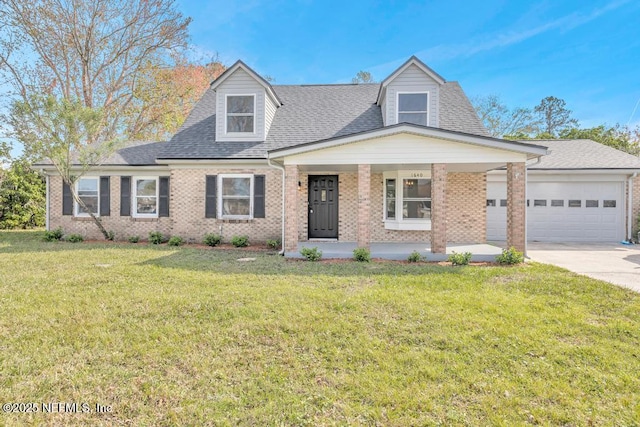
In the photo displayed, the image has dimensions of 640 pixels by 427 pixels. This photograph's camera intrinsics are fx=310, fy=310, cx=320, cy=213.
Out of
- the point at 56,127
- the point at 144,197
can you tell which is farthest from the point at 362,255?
the point at 56,127

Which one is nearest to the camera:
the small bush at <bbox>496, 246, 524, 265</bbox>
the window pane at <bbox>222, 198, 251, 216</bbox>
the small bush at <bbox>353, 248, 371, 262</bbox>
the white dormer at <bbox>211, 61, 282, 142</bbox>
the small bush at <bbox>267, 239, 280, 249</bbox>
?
the small bush at <bbox>496, 246, 524, 265</bbox>

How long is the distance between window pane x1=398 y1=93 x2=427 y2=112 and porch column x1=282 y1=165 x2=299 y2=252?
4866mm

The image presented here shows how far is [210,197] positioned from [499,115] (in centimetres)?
2612

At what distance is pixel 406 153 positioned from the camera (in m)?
7.83

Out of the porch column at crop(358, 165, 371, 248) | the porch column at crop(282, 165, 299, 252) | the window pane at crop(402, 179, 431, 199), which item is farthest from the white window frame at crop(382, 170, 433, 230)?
the porch column at crop(282, 165, 299, 252)

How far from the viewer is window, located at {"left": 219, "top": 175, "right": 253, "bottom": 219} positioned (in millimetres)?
10773

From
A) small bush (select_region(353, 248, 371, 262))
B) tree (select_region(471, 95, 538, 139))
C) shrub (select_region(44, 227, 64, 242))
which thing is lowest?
small bush (select_region(353, 248, 371, 262))

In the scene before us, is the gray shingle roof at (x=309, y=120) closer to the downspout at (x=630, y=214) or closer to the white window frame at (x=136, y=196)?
the white window frame at (x=136, y=196)

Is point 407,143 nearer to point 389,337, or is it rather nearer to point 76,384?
point 389,337

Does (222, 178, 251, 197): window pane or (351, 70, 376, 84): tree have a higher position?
(351, 70, 376, 84): tree

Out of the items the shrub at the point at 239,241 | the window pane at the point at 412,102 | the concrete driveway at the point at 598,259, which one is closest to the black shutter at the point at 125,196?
the shrub at the point at 239,241

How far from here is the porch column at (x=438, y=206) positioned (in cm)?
785

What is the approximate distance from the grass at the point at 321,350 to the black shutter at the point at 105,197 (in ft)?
20.4

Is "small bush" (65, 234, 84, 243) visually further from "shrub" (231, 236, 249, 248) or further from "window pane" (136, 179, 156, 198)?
"shrub" (231, 236, 249, 248)
